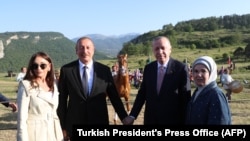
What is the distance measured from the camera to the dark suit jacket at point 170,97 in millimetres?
4480

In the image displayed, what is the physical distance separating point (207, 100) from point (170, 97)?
0.98 m

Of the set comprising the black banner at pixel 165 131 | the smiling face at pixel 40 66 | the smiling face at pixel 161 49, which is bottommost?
the black banner at pixel 165 131

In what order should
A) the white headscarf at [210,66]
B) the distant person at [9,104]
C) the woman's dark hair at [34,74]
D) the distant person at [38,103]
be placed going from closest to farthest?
the white headscarf at [210,66]
the distant person at [38,103]
the woman's dark hair at [34,74]
the distant person at [9,104]

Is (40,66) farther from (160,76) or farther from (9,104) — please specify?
(9,104)

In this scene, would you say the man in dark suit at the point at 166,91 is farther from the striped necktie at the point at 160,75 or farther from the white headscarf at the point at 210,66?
the white headscarf at the point at 210,66

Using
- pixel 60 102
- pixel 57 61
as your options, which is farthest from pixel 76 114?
pixel 57 61

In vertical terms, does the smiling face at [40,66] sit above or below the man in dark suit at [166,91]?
above

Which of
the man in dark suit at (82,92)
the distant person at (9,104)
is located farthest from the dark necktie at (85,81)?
the distant person at (9,104)

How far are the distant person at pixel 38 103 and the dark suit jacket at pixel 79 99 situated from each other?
1.55 ft

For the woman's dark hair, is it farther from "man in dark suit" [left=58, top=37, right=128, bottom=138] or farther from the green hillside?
the green hillside

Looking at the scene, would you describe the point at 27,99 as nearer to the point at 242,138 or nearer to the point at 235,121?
the point at 242,138

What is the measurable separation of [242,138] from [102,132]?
4.18ft

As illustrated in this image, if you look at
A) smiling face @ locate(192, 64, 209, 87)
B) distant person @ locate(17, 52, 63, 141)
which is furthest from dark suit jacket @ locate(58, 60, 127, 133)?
smiling face @ locate(192, 64, 209, 87)

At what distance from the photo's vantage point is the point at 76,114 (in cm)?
455
